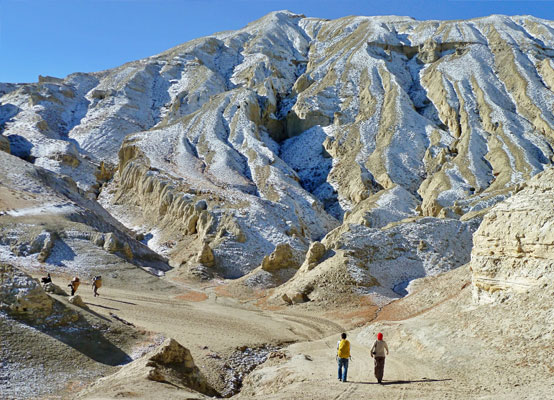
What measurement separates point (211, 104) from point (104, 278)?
2429 inches

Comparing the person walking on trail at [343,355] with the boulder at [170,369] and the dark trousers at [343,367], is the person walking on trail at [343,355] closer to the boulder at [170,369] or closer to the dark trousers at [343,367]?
the dark trousers at [343,367]

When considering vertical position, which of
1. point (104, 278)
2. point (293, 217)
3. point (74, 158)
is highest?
point (74, 158)

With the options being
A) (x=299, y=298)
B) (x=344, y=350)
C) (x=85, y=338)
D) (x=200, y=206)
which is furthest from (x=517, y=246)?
(x=200, y=206)

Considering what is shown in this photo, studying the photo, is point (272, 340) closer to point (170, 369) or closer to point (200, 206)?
point (170, 369)

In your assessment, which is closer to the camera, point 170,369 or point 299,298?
point 170,369

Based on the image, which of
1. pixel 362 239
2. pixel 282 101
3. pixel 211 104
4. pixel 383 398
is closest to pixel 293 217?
pixel 362 239

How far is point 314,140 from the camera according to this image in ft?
259

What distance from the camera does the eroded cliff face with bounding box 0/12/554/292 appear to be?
42406mm

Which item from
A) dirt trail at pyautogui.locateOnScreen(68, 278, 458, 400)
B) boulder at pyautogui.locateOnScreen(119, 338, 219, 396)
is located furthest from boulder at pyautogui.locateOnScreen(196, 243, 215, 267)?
boulder at pyautogui.locateOnScreen(119, 338, 219, 396)

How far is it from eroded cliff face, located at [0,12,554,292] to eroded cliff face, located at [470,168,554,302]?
11.1 metres

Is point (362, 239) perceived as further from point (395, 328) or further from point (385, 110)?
point (385, 110)

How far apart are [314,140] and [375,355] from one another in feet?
228

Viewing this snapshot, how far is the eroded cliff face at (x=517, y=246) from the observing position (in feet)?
45.1

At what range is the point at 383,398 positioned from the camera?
33.2 ft
